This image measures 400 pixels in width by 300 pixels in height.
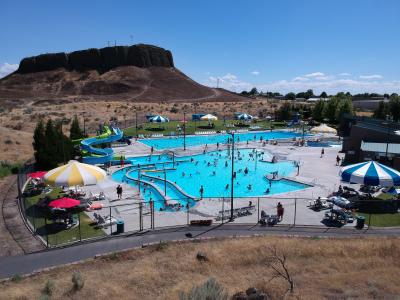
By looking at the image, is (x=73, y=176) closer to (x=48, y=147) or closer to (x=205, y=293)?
(x=48, y=147)

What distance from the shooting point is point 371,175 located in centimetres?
2234

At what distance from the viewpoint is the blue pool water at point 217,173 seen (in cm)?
2848

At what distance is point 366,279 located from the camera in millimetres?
13898

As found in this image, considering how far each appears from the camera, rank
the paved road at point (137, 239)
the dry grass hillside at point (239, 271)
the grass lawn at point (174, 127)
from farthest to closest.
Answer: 1. the grass lawn at point (174, 127)
2. the paved road at point (137, 239)
3. the dry grass hillside at point (239, 271)

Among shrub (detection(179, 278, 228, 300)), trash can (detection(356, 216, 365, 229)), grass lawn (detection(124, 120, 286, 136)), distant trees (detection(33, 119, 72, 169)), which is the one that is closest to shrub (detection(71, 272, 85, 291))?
shrub (detection(179, 278, 228, 300))

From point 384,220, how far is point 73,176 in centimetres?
1856

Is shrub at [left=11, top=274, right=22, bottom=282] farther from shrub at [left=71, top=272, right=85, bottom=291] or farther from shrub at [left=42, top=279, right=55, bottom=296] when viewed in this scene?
shrub at [left=71, top=272, right=85, bottom=291]

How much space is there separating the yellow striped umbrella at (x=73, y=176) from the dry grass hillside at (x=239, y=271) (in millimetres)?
6894

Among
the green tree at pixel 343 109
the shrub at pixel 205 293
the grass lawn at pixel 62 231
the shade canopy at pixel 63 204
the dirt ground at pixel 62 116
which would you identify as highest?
the green tree at pixel 343 109

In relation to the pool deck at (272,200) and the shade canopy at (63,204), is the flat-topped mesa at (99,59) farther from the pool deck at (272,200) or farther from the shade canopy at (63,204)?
the shade canopy at (63,204)

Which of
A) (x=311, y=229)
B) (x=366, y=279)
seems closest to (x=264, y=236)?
(x=311, y=229)

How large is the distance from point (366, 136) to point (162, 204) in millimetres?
22460

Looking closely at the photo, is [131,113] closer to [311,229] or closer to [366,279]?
[311,229]

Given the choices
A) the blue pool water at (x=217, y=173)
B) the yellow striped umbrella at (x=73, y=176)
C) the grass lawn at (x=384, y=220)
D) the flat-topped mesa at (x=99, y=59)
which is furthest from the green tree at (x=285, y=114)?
the flat-topped mesa at (x=99, y=59)
